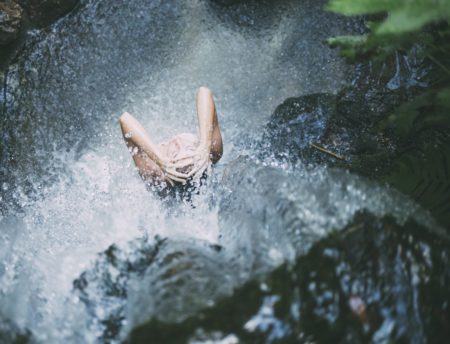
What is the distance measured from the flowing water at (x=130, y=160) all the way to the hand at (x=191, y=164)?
0.72ft

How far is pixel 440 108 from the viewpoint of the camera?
3.13 meters

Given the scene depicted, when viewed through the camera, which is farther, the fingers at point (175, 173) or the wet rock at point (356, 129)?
the wet rock at point (356, 129)

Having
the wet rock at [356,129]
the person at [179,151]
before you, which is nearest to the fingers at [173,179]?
the person at [179,151]

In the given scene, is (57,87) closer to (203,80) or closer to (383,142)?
(203,80)

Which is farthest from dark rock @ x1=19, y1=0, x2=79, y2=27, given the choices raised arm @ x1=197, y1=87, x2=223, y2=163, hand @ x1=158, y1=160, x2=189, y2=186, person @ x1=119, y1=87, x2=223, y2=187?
hand @ x1=158, y1=160, x2=189, y2=186

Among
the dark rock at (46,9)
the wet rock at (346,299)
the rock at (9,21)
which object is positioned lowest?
the wet rock at (346,299)

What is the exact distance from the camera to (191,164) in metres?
3.30

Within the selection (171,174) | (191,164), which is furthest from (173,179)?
(191,164)

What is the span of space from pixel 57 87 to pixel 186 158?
1.75 metres

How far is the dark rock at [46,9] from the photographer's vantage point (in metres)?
4.23

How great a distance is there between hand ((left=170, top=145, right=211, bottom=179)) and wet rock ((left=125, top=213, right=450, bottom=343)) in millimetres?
1294

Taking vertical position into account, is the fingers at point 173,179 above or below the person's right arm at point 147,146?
below

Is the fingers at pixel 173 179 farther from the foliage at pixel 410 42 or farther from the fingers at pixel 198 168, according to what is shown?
the foliage at pixel 410 42

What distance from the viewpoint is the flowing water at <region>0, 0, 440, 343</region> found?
8.46 ft
